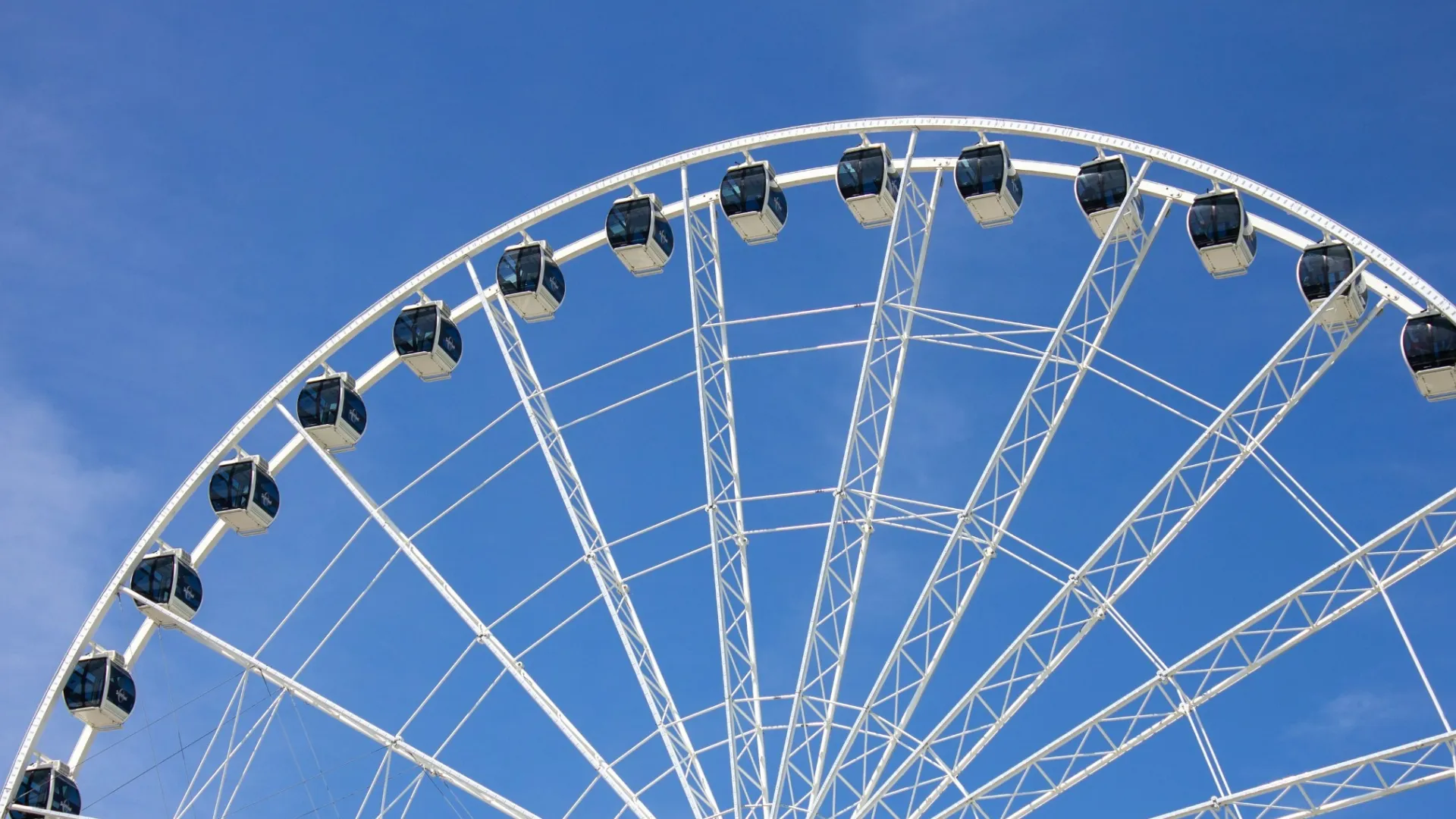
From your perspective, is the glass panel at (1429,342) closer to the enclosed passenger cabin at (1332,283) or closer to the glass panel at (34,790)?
the enclosed passenger cabin at (1332,283)

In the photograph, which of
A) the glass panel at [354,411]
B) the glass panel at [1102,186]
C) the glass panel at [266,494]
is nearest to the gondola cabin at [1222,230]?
the glass panel at [1102,186]

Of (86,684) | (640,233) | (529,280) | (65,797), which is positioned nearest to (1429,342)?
(640,233)

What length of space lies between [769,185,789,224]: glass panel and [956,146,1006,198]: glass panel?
3773 millimetres

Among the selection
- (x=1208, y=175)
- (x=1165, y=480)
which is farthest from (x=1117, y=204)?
(x=1165, y=480)

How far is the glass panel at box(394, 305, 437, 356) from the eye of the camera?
4250 cm

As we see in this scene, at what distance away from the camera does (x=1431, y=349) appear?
35062mm

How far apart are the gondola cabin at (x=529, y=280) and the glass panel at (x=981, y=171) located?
8926 millimetres

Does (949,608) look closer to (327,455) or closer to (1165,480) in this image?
(1165,480)

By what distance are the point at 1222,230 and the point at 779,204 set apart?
8.85 m

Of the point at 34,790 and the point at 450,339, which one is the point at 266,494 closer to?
the point at 450,339

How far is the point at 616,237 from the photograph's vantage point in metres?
41.5

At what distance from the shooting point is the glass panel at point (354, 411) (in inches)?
1694

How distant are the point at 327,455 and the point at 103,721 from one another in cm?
758

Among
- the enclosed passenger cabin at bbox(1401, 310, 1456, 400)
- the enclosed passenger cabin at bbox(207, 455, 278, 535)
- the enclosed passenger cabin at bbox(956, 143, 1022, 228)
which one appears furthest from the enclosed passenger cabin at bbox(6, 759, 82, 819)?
the enclosed passenger cabin at bbox(1401, 310, 1456, 400)
